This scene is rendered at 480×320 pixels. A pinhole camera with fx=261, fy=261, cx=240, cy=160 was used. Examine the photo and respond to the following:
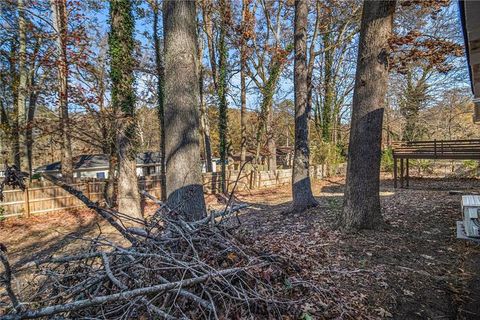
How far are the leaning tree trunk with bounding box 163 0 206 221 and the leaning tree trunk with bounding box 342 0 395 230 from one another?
8.52 feet

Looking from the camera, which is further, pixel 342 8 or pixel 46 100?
pixel 342 8

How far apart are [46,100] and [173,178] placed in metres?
9.19

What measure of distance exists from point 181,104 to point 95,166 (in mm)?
21250

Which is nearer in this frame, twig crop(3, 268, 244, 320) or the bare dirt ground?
twig crop(3, 268, 244, 320)

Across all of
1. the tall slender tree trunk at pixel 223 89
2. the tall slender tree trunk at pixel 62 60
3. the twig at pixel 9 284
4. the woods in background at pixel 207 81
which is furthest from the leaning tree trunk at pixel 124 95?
the twig at pixel 9 284

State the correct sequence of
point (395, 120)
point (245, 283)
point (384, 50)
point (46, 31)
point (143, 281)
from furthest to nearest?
point (395, 120), point (46, 31), point (384, 50), point (245, 283), point (143, 281)

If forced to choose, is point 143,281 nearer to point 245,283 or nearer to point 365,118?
point 245,283

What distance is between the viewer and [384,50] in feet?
14.4

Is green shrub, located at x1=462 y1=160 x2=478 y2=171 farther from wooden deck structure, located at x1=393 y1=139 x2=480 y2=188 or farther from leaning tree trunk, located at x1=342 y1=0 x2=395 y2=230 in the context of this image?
leaning tree trunk, located at x1=342 y1=0 x2=395 y2=230

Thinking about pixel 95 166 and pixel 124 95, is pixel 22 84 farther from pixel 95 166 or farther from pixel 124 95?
pixel 95 166

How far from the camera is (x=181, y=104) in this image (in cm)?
415

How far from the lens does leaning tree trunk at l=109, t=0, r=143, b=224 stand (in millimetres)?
7875

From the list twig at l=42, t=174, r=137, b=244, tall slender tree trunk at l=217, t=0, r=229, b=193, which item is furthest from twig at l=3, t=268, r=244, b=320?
tall slender tree trunk at l=217, t=0, r=229, b=193

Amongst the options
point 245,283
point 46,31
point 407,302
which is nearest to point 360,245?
point 407,302
